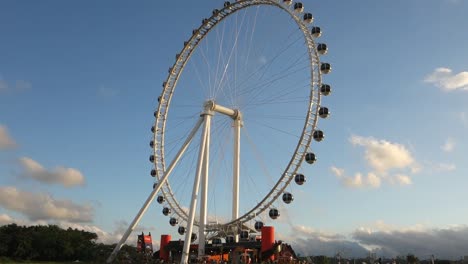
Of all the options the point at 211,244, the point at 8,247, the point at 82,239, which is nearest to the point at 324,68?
the point at 211,244

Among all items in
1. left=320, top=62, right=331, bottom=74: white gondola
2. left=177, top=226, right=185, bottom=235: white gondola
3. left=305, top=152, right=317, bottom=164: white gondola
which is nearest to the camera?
left=305, top=152, right=317, bottom=164: white gondola

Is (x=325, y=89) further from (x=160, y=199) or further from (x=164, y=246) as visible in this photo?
(x=164, y=246)

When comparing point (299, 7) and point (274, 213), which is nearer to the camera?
point (274, 213)

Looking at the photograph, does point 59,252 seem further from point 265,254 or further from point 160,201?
point 265,254

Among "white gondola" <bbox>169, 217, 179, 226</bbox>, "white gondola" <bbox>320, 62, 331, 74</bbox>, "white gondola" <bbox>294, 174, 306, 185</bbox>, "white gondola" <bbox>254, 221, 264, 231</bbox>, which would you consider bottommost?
"white gondola" <bbox>254, 221, 264, 231</bbox>

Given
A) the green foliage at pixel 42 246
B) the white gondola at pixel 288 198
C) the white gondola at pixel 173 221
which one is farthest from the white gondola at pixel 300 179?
the green foliage at pixel 42 246

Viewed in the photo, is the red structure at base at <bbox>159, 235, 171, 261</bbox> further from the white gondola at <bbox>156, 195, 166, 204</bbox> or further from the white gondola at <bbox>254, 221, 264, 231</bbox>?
the white gondola at <bbox>254, 221, 264, 231</bbox>

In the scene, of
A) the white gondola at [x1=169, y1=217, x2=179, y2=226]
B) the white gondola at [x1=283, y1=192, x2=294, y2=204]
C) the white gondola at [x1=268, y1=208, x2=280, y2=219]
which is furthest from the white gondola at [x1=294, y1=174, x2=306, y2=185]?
the white gondola at [x1=169, y1=217, x2=179, y2=226]

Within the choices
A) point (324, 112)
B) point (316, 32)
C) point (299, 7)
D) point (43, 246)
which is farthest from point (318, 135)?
point (43, 246)

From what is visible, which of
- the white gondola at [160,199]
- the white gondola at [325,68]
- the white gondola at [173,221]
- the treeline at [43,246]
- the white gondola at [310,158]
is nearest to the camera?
the white gondola at [310,158]

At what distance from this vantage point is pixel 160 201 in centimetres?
4253

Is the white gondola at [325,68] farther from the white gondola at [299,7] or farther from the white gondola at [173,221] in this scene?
A: the white gondola at [173,221]

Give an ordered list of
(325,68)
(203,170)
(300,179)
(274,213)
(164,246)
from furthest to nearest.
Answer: (164,246) → (203,170) → (325,68) → (274,213) → (300,179)

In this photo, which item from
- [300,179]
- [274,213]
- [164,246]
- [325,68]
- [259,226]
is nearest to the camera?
[300,179]
